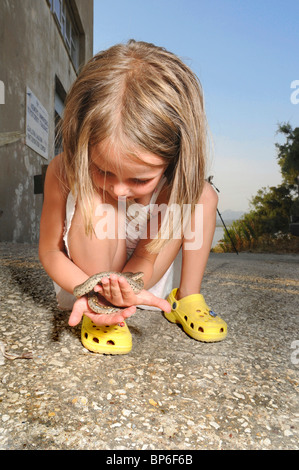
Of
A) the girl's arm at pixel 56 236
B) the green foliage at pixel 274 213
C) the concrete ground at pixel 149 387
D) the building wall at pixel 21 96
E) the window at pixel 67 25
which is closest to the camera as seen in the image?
the concrete ground at pixel 149 387

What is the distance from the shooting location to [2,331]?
1.41 meters

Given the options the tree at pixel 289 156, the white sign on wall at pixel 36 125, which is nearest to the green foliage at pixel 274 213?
the tree at pixel 289 156

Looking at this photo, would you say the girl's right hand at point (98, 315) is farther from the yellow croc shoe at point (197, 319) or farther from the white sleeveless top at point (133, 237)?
the yellow croc shoe at point (197, 319)

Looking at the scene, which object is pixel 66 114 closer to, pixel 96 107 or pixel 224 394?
pixel 96 107

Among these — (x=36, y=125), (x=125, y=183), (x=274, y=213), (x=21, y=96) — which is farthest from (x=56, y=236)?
(x=274, y=213)

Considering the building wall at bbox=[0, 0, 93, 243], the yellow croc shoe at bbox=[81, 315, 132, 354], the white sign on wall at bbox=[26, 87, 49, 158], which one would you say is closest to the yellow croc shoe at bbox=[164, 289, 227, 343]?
the yellow croc shoe at bbox=[81, 315, 132, 354]

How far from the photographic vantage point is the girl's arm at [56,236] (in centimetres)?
139

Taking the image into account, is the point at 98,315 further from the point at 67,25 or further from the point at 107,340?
the point at 67,25

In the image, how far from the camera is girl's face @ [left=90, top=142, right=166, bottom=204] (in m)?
1.12

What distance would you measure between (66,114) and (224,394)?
108 cm

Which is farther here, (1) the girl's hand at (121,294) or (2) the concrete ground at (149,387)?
(1) the girl's hand at (121,294)

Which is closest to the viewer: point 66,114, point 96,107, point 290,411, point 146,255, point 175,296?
point 290,411

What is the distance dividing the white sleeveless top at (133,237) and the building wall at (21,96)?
7.39 feet
